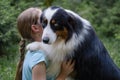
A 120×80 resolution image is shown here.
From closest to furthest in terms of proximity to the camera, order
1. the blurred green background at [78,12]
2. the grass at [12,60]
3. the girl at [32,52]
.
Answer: the girl at [32,52] → the grass at [12,60] → the blurred green background at [78,12]

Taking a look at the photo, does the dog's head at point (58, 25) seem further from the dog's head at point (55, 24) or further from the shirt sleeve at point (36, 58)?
the shirt sleeve at point (36, 58)

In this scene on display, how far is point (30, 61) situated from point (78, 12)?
707 centimetres

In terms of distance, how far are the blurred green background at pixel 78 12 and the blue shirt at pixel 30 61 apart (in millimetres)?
2408

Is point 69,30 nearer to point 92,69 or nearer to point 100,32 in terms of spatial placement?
point 92,69

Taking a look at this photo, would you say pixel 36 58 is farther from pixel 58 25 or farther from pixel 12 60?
pixel 12 60

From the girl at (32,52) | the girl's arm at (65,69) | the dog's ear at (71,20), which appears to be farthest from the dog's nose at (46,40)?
the girl's arm at (65,69)

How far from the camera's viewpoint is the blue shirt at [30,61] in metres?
3.79

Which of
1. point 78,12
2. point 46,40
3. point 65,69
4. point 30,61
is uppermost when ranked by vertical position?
point 46,40

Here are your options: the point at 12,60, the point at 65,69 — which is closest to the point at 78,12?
the point at 12,60

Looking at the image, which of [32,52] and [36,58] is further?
[32,52]

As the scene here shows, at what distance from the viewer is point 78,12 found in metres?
10.8

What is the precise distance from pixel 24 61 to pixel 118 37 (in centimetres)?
521

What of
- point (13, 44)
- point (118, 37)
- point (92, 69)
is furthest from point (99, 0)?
point (92, 69)

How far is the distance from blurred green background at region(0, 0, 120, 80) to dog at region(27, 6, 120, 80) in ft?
7.61
